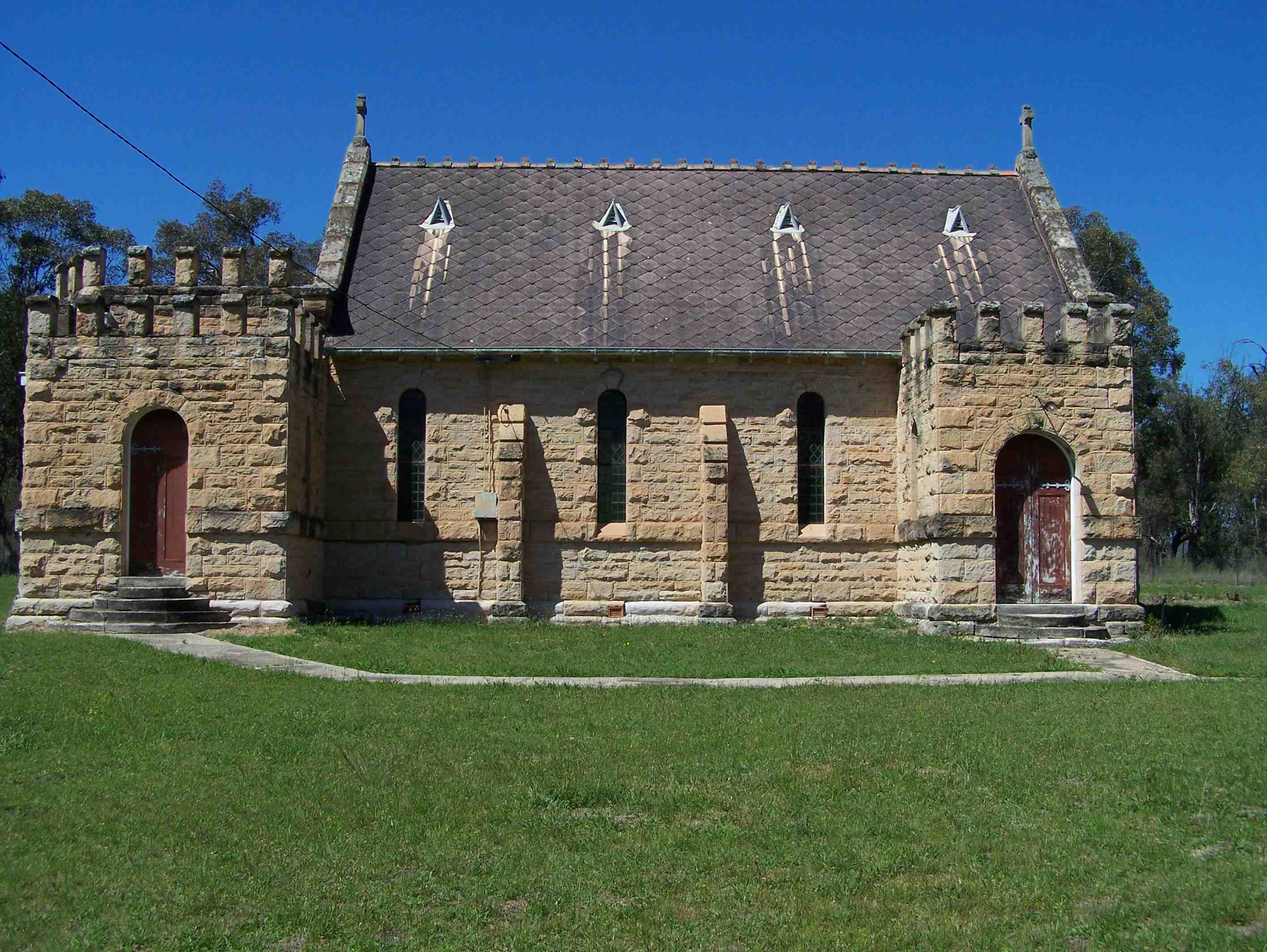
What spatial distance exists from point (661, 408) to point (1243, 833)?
16.4m

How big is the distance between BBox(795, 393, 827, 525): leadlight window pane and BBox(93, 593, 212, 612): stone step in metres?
11.5

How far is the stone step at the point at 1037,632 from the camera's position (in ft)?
64.8

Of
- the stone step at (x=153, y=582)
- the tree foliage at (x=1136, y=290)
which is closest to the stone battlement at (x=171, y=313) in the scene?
the stone step at (x=153, y=582)

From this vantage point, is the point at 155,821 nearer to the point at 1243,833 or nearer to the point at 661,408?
the point at 1243,833

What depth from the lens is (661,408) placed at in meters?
23.4

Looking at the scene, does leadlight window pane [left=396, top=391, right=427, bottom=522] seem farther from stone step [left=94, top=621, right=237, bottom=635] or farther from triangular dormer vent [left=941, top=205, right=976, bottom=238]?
triangular dormer vent [left=941, top=205, right=976, bottom=238]

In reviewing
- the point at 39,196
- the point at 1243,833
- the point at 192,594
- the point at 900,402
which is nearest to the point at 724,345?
the point at 900,402

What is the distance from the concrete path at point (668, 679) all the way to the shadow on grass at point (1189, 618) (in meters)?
4.95

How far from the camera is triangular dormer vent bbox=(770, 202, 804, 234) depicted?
26172mm

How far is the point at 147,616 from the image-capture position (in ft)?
62.7

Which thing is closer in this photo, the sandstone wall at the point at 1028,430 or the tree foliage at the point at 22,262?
the sandstone wall at the point at 1028,430

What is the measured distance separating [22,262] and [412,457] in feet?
94.5

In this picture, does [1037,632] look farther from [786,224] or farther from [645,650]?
[786,224]

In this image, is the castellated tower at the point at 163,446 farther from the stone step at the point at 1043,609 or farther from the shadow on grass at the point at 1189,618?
the shadow on grass at the point at 1189,618
